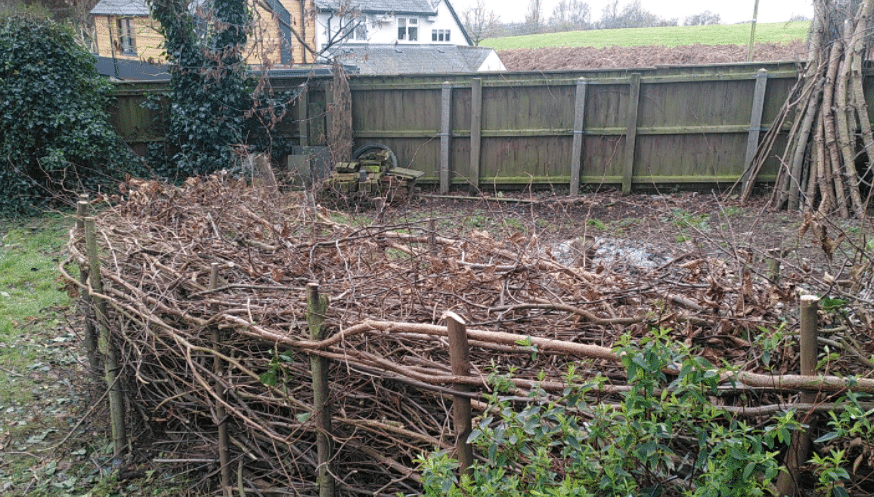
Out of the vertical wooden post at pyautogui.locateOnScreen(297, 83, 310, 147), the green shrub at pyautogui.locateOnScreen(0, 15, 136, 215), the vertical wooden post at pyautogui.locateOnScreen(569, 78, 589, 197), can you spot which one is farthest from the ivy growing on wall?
the vertical wooden post at pyautogui.locateOnScreen(569, 78, 589, 197)

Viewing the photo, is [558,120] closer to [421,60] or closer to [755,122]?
[755,122]

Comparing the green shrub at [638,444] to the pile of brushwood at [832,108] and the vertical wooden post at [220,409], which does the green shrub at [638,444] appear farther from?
the pile of brushwood at [832,108]

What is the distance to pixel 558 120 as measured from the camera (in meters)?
11.9

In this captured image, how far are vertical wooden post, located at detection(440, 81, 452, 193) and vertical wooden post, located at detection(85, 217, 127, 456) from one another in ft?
26.7

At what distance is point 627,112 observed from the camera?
1146cm

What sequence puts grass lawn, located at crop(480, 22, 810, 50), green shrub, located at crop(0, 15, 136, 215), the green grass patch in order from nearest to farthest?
1. the green grass patch
2. green shrub, located at crop(0, 15, 136, 215)
3. grass lawn, located at crop(480, 22, 810, 50)

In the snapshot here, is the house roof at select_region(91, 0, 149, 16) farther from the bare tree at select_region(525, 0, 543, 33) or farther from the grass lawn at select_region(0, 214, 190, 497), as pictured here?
the bare tree at select_region(525, 0, 543, 33)

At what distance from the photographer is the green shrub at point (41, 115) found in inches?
404

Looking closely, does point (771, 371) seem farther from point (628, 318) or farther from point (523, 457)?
point (523, 457)

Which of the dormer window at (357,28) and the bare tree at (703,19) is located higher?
the bare tree at (703,19)

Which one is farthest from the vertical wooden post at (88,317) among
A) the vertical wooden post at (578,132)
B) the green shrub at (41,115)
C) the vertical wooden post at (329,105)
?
the vertical wooden post at (578,132)

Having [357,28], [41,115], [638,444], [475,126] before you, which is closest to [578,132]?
[475,126]

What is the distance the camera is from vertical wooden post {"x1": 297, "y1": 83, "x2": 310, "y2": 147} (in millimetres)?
12211

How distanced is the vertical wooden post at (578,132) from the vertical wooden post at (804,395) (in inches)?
367
